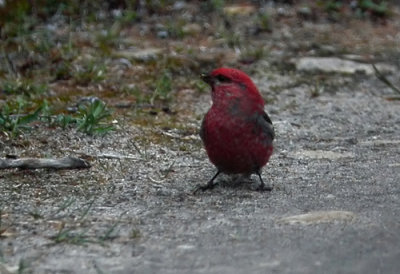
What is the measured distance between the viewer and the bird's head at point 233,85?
13.6ft

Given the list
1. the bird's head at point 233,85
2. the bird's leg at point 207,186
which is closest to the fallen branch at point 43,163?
the bird's leg at point 207,186

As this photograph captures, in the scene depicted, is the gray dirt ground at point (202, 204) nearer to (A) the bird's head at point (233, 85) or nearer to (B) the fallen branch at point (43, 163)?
(B) the fallen branch at point (43, 163)

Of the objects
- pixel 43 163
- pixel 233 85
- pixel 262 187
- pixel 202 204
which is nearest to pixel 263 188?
pixel 262 187

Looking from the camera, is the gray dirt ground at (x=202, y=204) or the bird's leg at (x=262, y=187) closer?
the gray dirt ground at (x=202, y=204)

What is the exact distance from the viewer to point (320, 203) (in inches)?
153

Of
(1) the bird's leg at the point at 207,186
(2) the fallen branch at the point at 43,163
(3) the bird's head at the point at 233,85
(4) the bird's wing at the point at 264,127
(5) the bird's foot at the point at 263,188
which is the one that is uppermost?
(3) the bird's head at the point at 233,85

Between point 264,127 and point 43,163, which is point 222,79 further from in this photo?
point 43,163

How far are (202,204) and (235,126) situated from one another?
430mm

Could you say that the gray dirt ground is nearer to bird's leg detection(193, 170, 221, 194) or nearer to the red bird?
bird's leg detection(193, 170, 221, 194)

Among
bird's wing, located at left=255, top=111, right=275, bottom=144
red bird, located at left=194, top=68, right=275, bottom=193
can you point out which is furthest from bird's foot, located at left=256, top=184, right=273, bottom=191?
bird's wing, located at left=255, top=111, right=275, bottom=144

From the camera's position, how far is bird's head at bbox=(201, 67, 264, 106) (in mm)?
4160

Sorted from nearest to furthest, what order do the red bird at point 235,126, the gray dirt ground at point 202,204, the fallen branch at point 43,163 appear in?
the gray dirt ground at point 202,204, the red bird at point 235,126, the fallen branch at point 43,163

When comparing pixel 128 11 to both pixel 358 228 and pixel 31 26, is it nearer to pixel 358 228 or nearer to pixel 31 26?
pixel 31 26

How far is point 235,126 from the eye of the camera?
13.5 ft
